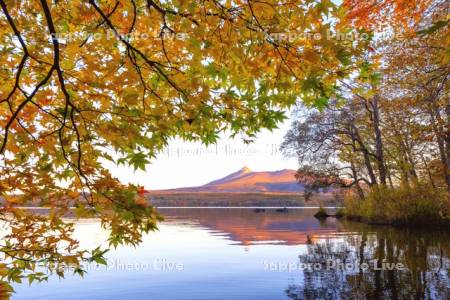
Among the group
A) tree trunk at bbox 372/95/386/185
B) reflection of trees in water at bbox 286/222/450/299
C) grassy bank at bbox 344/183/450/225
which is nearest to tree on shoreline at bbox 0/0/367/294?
reflection of trees in water at bbox 286/222/450/299

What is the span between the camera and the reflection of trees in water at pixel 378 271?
10578 millimetres

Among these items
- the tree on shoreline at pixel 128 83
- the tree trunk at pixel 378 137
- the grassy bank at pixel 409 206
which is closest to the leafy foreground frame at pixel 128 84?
the tree on shoreline at pixel 128 83

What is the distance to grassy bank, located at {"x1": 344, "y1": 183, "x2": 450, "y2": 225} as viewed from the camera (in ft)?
81.8

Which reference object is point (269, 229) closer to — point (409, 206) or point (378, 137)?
point (409, 206)

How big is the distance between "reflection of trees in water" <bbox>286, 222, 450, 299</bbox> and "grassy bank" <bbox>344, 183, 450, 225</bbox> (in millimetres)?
3920

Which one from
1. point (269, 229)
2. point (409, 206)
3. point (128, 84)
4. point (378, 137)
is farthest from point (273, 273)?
point (378, 137)

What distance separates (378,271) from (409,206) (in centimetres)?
1556

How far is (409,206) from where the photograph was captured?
2722 centimetres

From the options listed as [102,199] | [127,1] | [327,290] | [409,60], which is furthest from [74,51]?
[409,60]

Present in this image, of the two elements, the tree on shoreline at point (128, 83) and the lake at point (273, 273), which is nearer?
the tree on shoreline at point (128, 83)

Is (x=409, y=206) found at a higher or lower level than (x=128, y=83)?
lower

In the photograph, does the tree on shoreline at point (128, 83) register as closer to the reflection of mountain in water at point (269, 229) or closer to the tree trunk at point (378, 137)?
the reflection of mountain in water at point (269, 229)

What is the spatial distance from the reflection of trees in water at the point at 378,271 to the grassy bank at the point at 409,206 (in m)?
3.92

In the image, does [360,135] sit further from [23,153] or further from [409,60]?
[23,153]
